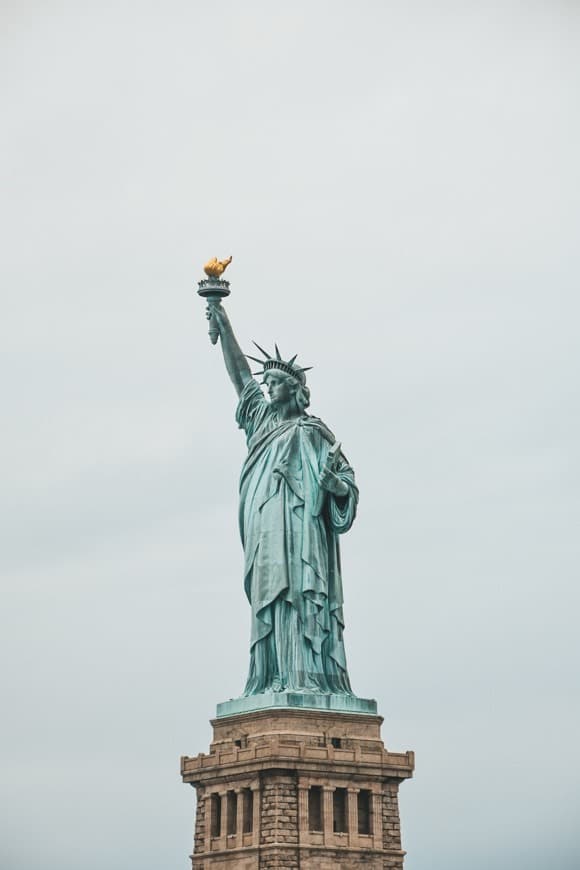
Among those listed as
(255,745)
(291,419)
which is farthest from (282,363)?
(255,745)

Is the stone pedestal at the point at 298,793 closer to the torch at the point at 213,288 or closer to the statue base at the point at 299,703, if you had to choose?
the statue base at the point at 299,703

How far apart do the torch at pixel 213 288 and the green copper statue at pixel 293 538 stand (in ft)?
5.26

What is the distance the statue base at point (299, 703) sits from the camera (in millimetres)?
45031

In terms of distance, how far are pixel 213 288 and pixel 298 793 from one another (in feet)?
37.5

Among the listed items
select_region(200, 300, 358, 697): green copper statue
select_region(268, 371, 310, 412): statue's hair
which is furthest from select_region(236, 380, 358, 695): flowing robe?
select_region(268, 371, 310, 412): statue's hair

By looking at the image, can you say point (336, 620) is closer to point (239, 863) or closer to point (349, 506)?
point (349, 506)

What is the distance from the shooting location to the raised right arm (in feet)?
161

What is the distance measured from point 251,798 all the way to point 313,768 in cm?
145

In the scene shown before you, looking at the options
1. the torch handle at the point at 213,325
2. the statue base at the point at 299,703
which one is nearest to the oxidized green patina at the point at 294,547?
the statue base at the point at 299,703

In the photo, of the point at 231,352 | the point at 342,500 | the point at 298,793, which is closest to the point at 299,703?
the point at 298,793

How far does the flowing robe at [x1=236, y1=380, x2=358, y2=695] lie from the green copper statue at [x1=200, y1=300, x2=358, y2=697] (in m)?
0.02

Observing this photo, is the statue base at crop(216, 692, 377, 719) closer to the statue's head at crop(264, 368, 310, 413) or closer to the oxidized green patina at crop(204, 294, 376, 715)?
the oxidized green patina at crop(204, 294, 376, 715)

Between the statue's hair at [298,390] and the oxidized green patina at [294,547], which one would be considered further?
the statue's hair at [298,390]

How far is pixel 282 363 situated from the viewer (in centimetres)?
4778
